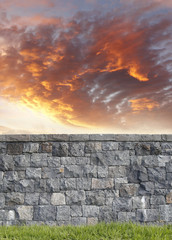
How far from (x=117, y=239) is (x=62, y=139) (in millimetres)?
2591

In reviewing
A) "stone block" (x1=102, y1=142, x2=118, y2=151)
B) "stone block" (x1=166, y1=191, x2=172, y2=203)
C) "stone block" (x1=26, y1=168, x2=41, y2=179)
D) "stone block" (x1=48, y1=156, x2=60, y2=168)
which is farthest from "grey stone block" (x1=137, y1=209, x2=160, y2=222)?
"stone block" (x1=26, y1=168, x2=41, y2=179)

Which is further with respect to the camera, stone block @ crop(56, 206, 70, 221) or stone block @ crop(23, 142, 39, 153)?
stone block @ crop(23, 142, 39, 153)

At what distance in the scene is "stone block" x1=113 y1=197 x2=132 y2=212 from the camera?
708 centimetres

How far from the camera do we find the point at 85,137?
7156mm

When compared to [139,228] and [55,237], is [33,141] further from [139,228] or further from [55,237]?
[139,228]

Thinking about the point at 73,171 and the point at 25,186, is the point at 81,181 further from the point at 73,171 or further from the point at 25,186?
the point at 25,186

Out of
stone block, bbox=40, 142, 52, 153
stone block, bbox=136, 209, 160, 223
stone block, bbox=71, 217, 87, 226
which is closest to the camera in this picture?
stone block, bbox=71, 217, 87, 226

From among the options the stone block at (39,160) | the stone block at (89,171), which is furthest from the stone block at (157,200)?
the stone block at (39,160)

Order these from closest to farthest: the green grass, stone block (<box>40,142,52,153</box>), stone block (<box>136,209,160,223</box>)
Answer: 1. the green grass
2. stone block (<box>136,209,160,223</box>)
3. stone block (<box>40,142,52,153</box>)

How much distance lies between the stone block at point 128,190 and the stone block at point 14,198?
231cm

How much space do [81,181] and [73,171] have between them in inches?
11.6

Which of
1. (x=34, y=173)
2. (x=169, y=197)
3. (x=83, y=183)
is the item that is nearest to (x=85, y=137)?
(x=83, y=183)

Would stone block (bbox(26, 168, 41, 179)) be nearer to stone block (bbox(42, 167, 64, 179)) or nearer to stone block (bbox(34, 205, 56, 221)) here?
stone block (bbox(42, 167, 64, 179))

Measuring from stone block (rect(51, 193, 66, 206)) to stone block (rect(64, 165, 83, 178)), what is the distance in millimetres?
466
